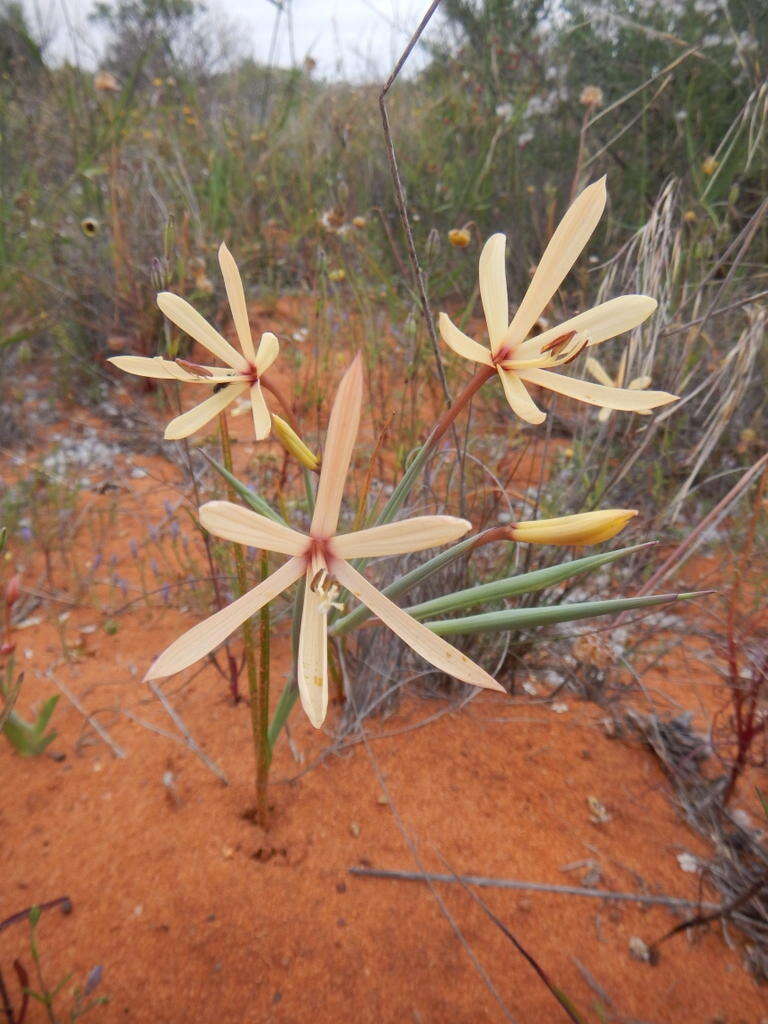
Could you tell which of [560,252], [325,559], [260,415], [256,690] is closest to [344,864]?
[256,690]

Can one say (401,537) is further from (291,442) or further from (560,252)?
(560,252)

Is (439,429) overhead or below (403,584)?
overhead

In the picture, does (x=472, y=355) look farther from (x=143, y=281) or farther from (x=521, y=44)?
(x=521, y=44)

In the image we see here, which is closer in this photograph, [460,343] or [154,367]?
[460,343]

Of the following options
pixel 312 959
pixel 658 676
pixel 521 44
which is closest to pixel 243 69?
pixel 521 44

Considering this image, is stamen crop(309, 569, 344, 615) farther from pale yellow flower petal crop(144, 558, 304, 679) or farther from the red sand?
the red sand

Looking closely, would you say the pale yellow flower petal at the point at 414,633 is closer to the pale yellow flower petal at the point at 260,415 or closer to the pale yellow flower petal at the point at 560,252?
the pale yellow flower petal at the point at 260,415

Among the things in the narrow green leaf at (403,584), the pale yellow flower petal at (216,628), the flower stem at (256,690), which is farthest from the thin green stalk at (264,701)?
the pale yellow flower petal at (216,628)
